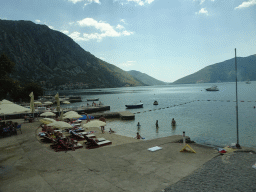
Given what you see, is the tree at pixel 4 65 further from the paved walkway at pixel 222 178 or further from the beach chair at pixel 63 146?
the paved walkway at pixel 222 178

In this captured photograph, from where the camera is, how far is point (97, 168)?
8508mm

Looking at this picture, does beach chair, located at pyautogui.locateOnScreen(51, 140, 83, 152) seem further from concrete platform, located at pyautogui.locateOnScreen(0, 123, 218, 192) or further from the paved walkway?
the paved walkway

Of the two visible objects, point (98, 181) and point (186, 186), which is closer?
point (186, 186)

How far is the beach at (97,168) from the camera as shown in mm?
6719

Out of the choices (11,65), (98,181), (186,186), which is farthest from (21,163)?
(11,65)

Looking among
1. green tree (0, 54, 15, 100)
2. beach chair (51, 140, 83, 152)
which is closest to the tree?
green tree (0, 54, 15, 100)

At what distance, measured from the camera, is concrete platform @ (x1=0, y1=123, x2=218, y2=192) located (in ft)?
21.9

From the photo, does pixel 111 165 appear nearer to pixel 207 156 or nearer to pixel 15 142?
pixel 207 156

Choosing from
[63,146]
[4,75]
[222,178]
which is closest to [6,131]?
[63,146]

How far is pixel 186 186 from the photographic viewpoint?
6418mm

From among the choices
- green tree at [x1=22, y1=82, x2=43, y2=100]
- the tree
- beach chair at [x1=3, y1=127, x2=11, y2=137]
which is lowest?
beach chair at [x1=3, y1=127, x2=11, y2=137]

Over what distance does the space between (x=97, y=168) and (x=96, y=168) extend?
49mm

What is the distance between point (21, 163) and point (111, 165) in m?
4.86

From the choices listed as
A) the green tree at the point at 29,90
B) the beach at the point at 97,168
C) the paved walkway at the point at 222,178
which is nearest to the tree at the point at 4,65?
the beach at the point at 97,168
